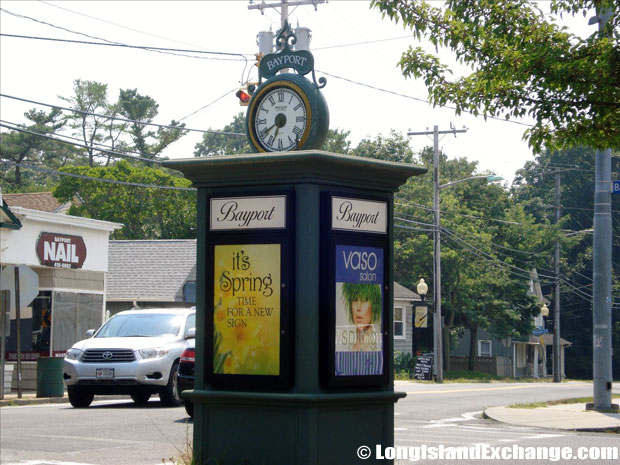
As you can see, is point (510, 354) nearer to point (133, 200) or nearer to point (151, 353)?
point (133, 200)

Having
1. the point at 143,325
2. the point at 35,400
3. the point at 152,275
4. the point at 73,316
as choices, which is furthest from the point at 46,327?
the point at 152,275

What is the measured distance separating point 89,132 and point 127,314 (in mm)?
61262

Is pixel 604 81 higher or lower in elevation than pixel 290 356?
higher

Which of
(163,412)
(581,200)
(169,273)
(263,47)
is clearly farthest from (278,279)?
(581,200)

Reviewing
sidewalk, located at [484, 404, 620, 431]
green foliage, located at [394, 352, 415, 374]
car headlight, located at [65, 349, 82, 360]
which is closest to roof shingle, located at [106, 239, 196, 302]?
green foliage, located at [394, 352, 415, 374]

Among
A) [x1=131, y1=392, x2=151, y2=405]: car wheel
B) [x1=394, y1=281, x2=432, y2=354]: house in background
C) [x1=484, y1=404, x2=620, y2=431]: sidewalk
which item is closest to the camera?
[x1=484, y1=404, x2=620, y2=431]: sidewalk

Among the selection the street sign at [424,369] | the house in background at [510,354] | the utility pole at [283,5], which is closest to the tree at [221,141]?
the house in background at [510,354]

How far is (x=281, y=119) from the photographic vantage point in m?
8.55

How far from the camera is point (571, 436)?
14.9m

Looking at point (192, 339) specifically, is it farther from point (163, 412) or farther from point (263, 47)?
point (263, 47)

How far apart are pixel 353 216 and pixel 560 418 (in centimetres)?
1188

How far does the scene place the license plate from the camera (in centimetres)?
1838

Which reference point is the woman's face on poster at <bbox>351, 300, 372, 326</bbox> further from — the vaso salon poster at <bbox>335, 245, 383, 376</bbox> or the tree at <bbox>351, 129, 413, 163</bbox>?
the tree at <bbox>351, 129, 413, 163</bbox>

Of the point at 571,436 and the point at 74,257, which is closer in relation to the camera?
the point at 571,436
